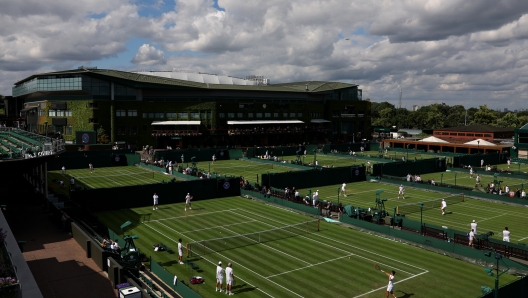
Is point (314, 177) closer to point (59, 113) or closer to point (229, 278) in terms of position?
point (229, 278)

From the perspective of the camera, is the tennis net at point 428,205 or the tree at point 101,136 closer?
the tennis net at point 428,205

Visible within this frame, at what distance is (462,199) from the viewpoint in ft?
149

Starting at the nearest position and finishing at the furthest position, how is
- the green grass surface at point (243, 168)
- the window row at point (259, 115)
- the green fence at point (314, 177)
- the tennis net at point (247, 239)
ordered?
the tennis net at point (247, 239), the green fence at point (314, 177), the green grass surface at point (243, 168), the window row at point (259, 115)

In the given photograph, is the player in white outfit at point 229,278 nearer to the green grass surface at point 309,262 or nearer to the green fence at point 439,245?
the green grass surface at point 309,262

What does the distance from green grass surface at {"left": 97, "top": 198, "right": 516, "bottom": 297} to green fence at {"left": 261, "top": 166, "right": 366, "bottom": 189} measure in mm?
11967

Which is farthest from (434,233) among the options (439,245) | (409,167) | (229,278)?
(409,167)

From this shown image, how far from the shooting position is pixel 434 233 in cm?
3016

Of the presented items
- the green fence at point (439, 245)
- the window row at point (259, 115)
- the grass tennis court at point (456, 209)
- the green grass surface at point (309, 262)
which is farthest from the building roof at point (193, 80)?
the green fence at point (439, 245)

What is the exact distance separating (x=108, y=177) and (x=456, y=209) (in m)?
40.7

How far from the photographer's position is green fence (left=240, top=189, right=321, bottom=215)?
37225mm

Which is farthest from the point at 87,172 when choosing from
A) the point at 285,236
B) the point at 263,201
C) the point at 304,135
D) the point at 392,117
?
the point at 392,117

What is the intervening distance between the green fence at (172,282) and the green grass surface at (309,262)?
1.27 meters

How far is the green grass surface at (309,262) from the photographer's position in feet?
71.3

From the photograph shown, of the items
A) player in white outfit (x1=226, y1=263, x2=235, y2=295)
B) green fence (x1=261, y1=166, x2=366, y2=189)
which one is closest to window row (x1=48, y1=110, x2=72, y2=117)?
green fence (x1=261, y1=166, x2=366, y2=189)
